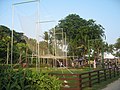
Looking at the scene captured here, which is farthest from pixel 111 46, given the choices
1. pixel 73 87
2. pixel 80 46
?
pixel 73 87

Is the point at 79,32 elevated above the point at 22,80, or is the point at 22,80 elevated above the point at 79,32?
the point at 79,32

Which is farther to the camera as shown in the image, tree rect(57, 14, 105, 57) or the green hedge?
tree rect(57, 14, 105, 57)

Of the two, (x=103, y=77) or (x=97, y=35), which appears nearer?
(x=103, y=77)

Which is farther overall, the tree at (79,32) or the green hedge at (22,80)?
the tree at (79,32)

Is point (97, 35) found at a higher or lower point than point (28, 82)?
higher

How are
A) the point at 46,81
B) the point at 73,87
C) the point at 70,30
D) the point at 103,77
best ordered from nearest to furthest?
the point at 46,81 < the point at 73,87 < the point at 103,77 < the point at 70,30

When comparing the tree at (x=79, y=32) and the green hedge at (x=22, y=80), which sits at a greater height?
the tree at (x=79, y=32)

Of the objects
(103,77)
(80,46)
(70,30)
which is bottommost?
(103,77)

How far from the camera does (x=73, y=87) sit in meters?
10.6

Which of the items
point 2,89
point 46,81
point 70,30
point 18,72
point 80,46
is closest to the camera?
point 2,89

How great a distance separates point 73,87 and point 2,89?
16.1 feet

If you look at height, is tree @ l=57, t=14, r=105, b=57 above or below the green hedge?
above

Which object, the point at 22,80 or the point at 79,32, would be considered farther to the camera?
the point at 79,32

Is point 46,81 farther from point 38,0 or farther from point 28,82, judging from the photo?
point 38,0
